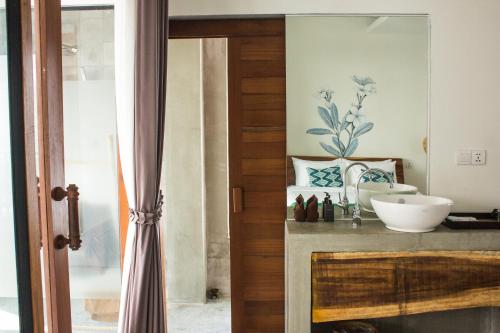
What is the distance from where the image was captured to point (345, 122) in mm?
2457

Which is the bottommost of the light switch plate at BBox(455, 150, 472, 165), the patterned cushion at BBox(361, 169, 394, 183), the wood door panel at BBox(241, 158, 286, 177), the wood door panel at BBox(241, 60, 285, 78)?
the patterned cushion at BBox(361, 169, 394, 183)

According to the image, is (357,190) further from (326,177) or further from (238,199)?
(238,199)

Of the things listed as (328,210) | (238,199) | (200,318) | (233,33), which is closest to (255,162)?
(238,199)

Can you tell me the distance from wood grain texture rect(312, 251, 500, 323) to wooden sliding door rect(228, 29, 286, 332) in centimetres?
48

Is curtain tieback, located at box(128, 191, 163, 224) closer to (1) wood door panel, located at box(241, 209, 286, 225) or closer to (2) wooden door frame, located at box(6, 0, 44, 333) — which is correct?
(1) wood door panel, located at box(241, 209, 286, 225)

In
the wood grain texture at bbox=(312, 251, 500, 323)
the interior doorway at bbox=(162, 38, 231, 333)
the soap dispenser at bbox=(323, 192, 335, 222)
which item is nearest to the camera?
the wood grain texture at bbox=(312, 251, 500, 323)

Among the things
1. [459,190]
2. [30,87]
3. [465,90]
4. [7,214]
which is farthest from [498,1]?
[7,214]

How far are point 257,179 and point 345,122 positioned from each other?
0.62 metres

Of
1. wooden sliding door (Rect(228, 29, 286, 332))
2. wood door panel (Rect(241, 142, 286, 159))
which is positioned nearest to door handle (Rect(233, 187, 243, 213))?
wooden sliding door (Rect(228, 29, 286, 332))

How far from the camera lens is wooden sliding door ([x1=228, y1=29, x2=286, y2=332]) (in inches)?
97.7

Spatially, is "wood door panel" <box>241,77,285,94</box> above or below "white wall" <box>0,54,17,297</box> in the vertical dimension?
above

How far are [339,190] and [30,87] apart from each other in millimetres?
1742

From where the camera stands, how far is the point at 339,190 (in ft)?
8.08

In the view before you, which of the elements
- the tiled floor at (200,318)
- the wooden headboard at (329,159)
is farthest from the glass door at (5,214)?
the tiled floor at (200,318)
